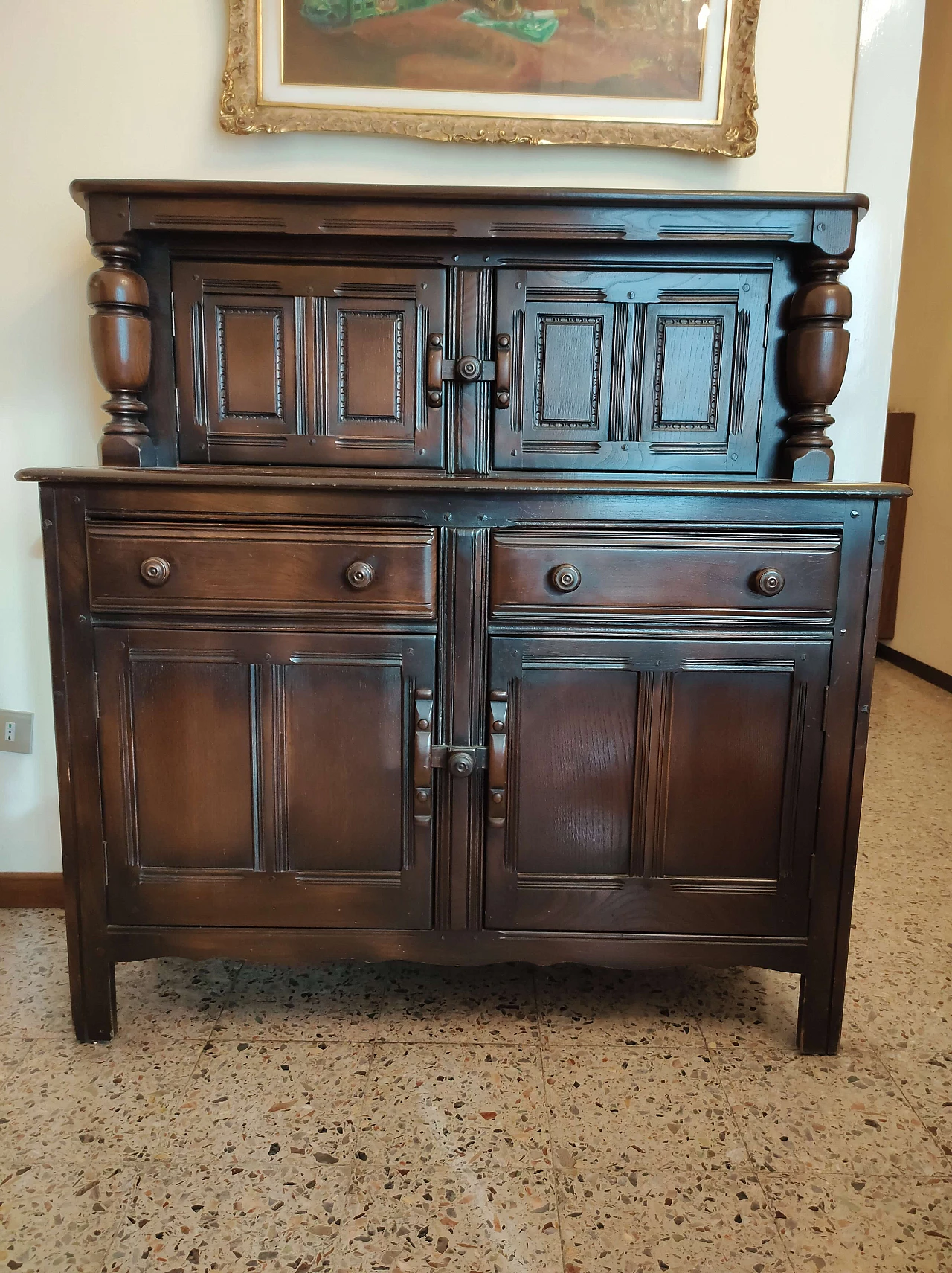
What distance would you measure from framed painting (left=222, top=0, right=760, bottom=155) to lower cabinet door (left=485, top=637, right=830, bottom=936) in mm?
1088

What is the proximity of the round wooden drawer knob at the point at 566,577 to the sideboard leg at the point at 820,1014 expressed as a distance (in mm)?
842

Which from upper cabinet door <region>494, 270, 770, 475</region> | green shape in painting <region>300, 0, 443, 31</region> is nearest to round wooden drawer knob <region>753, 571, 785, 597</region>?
upper cabinet door <region>494, 270, 770, 475</region>

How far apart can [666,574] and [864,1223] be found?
1.00 m

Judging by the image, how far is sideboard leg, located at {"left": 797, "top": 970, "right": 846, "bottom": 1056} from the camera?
1467 millimetres

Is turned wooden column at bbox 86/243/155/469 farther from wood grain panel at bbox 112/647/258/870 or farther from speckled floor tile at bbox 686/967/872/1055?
speckled floor tile at bbox 686/967/872/1055

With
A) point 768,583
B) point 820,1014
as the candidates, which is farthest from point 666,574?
point 820,1014

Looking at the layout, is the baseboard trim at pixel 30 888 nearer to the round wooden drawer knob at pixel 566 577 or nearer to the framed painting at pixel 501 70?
the round wooden drawer knob at pixel 566 577

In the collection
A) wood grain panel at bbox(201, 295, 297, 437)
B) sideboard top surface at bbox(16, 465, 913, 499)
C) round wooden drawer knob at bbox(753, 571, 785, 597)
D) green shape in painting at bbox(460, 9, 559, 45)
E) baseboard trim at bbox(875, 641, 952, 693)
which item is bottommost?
baseboard trim at bbox(875, 641, 952, 693)

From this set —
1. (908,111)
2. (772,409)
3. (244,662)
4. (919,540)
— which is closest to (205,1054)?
(244,662)

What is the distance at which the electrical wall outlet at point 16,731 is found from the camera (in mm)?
1902

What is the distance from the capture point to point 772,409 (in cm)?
162

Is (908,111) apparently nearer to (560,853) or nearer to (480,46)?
(480,46)

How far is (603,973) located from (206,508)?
→ 1262mm

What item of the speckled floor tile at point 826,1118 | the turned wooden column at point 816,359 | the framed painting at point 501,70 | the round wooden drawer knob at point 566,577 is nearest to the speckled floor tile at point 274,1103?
the speckled floor tile at point 826,1118
